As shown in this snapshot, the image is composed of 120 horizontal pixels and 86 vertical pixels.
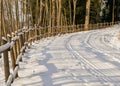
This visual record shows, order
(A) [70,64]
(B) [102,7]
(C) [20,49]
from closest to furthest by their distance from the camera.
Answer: (A) [70,64] < (C) [20,49] < (B) [102,7]

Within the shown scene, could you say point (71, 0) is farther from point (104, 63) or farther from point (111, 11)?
point (104, 63)

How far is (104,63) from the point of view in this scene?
12.2m

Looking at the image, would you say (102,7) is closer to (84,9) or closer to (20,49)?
(84,9)

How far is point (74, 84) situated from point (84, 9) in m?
53.0

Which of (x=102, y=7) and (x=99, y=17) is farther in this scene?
(x=102, y=7)

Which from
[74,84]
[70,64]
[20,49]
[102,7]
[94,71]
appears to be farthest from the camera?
[102,7]

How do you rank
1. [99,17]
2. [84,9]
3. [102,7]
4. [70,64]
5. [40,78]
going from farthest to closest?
[102,7] → [99,17] → [84,9] → [70,64] → [40,78]

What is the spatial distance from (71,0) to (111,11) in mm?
13187

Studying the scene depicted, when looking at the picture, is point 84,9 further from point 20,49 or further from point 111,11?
point 20,49

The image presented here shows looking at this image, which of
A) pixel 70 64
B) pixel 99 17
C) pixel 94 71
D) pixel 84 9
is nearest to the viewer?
pixel 94 71

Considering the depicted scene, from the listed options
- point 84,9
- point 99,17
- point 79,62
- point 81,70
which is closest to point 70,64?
point 79,62

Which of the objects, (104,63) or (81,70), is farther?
(104,63)

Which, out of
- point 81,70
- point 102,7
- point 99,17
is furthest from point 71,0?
point 81,70

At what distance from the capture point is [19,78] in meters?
9.34
